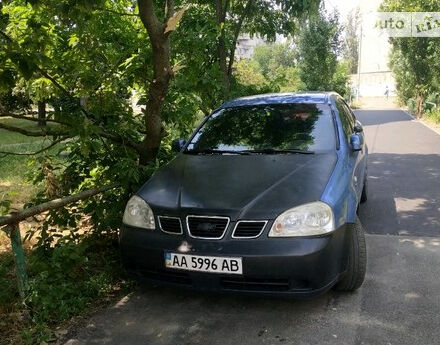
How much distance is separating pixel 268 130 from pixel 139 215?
158 cm

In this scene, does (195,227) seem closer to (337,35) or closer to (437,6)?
(437,6)

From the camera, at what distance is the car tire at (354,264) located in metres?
3.47

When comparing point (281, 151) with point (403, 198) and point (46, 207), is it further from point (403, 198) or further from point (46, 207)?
point (403, 198)

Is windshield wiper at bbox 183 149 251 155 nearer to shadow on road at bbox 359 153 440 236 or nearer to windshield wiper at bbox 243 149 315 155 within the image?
windshield wiper at bbox 243 149 315 155

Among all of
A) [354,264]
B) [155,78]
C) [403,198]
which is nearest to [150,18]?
[155,78]

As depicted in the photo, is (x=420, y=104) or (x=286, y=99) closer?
(x=286, y=99)

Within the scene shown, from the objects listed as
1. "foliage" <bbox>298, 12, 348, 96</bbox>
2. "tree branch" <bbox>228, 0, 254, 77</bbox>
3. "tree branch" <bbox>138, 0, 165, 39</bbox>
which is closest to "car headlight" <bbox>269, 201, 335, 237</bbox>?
"tree branch" <bbox>138, 0, 165, 39</bbox>

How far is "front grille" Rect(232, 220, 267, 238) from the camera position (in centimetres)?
309

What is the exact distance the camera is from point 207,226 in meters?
3.19

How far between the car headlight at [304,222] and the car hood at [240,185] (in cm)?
5

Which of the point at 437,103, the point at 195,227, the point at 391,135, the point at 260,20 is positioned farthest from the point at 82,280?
the point at 437,103

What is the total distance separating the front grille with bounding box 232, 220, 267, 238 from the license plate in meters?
0.17

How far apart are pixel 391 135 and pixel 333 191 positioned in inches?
551

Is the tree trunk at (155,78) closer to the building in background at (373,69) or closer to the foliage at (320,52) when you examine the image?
the foliage at (320,52)
